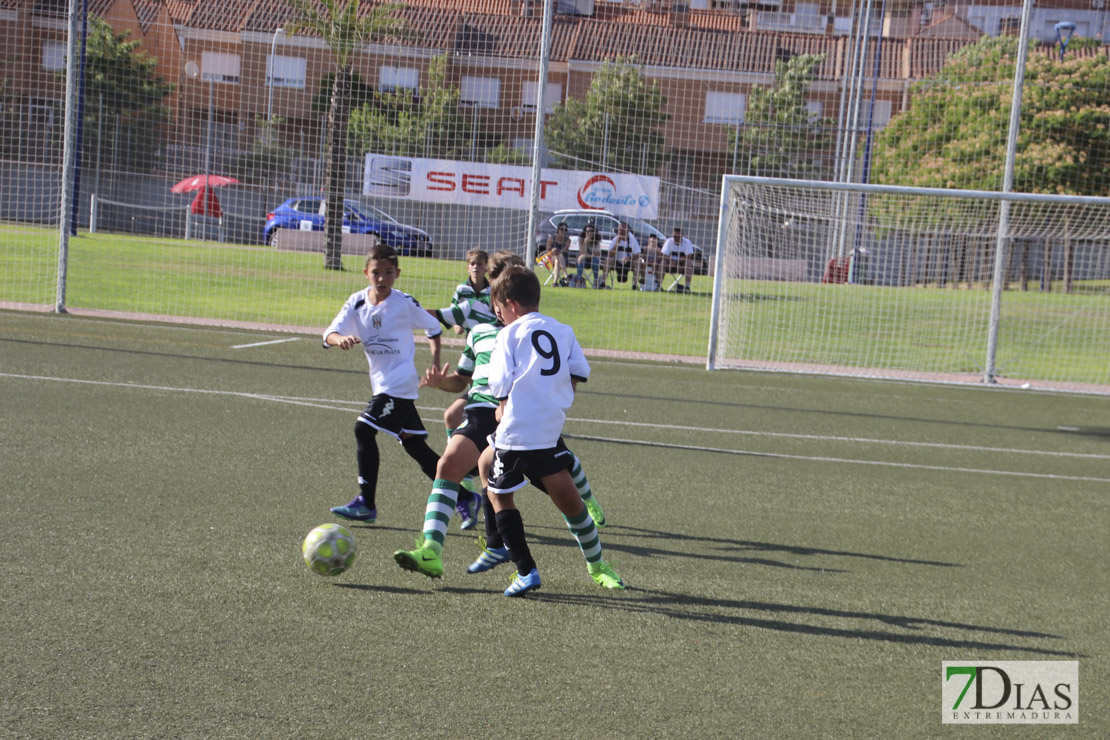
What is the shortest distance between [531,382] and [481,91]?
14.8m

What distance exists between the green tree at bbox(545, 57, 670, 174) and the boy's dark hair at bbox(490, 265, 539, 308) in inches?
428

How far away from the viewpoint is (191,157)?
2147 centimetres

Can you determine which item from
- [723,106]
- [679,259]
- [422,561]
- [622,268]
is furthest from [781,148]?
[422,561]

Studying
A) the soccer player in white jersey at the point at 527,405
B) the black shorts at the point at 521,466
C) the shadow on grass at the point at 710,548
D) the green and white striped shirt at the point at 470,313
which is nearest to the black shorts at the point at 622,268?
the green and white striped shirt at the point at 470,313

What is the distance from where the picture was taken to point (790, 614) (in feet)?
15.9

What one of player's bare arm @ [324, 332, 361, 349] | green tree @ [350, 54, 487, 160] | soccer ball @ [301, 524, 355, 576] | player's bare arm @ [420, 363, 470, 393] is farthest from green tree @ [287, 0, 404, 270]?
soccer ball @ [301, 524, 355, 576]

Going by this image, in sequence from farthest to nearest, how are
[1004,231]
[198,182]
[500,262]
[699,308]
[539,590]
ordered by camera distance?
[198,182] < [699,308] < [1004,231] < [500,262] < [539,590]

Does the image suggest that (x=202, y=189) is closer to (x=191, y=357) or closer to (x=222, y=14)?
(x=222, y=14)

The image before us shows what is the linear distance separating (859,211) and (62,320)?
13.0m

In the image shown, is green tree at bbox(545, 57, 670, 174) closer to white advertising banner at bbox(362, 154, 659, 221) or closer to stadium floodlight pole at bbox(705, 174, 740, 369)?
white advertising banner at bbox(362, 154, 659, 221)

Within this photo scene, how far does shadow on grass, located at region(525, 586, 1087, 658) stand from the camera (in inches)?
179

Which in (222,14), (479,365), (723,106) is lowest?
(479,365)

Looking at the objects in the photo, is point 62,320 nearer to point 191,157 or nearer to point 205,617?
point 191,157

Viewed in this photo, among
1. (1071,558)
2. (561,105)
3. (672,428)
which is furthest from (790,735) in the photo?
(561,105)
